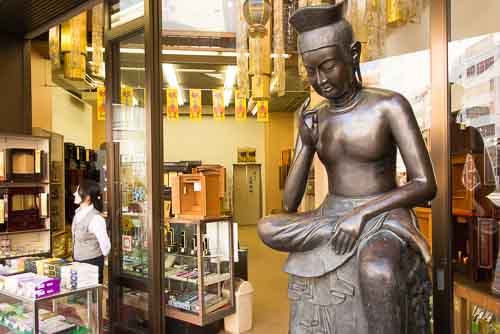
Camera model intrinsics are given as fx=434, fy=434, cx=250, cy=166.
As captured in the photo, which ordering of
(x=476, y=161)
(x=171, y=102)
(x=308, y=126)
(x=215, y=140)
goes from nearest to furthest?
(x=308, y=126) < (x=476, y=161) < (x=171, y=102) < (x=215, y=140)

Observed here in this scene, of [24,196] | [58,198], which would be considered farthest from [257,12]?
[58,198]

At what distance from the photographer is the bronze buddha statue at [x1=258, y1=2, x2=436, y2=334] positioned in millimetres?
1349

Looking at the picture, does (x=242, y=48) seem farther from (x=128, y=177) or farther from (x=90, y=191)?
(x=90, y=191)

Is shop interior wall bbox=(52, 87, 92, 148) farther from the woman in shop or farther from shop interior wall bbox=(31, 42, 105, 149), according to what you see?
the woman in shop

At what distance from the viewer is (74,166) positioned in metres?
7.92

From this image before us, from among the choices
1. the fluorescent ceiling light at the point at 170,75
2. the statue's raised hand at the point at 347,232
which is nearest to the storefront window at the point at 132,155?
the statue's raised hand at the point at 347,232

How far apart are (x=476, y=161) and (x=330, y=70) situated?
1.42 meters

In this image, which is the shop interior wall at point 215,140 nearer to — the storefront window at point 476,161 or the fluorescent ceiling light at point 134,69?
the fluorescent ceiling light at point 134,69

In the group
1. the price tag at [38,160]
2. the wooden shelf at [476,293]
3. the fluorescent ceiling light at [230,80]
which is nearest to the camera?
the wooden shelf at [476,293]

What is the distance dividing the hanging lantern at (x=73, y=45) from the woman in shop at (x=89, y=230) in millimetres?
1518

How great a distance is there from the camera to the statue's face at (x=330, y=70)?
1434mm

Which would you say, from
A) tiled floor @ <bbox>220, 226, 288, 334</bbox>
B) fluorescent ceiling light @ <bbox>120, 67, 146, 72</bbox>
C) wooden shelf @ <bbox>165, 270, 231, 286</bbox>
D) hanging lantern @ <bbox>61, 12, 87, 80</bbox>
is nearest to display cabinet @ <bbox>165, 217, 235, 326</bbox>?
wooden shelf @ <bbox>165, 270, 231, 286</bbox>

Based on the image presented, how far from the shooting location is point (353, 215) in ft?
4.64

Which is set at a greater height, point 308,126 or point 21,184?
point 308,126
